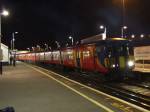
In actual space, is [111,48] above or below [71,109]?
above

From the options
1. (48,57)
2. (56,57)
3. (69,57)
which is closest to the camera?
(69,57)

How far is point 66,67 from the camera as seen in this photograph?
124 ft

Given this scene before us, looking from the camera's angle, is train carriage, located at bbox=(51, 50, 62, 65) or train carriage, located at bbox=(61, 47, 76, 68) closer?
train carriage, located at bbox=(61, 47, 76, 68)

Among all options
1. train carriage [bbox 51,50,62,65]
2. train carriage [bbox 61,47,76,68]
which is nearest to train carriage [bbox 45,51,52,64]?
train carriage [bbox 51,50,62,65]

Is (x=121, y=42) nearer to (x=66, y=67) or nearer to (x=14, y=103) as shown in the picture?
(x=14, y=103)

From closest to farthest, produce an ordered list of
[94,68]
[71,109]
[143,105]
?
[71,109], [143,105], [94,68]

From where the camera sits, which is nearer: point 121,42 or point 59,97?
point 59,97

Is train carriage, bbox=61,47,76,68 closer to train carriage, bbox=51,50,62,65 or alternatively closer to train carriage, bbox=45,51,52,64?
train carriage, bbox=51,50,62,65

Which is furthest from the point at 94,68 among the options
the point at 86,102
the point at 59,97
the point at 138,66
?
the point at 86,102

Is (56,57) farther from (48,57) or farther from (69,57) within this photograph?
(69,57)

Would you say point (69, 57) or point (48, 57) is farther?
point (48, 57)

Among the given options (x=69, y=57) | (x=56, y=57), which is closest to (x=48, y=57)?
(x=56, y=57)

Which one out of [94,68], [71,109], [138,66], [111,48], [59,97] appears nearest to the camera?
[71,109]

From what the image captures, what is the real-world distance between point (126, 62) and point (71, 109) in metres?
12.1
